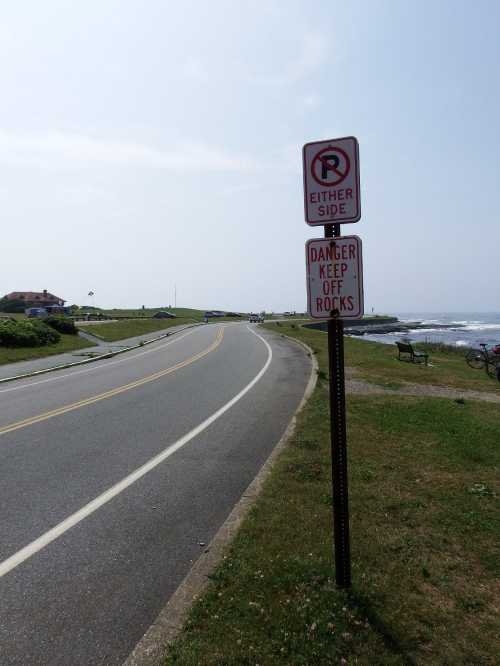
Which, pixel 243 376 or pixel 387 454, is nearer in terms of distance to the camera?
pixel 387 454

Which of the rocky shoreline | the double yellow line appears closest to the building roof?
the rocky shoreline

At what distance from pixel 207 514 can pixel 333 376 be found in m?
2.47

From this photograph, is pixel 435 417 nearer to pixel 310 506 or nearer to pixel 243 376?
pixel 310 506

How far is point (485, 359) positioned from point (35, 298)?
9685cm

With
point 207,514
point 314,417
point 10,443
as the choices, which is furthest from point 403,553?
point 10,443

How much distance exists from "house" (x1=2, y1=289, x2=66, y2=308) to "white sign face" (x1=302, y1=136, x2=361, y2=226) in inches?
3964

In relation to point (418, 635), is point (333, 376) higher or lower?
higher

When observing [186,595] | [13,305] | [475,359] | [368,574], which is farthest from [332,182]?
[13,305]

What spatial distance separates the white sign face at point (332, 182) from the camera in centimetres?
351

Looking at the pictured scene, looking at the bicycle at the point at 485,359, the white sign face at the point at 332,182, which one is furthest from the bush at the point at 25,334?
the white sign face at the point at 332,182

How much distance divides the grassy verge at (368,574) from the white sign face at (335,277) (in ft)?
6.62

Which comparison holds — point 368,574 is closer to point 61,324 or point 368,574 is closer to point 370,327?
point 61,324

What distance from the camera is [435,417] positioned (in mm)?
8969

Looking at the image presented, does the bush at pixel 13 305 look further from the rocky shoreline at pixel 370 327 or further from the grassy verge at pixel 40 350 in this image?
the grassy verge at pixel 40 350
